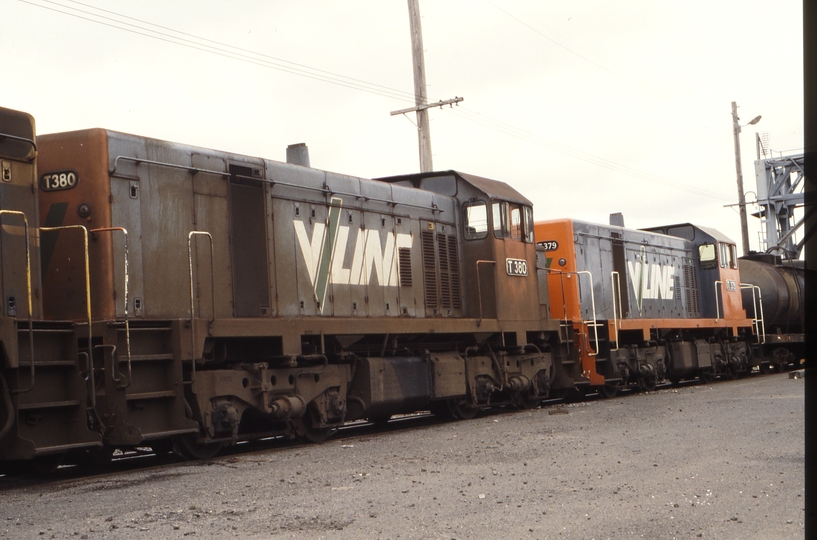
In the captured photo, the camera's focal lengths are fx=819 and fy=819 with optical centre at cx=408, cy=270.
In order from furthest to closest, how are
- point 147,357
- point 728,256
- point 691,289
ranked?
point 728,256
point 691,289
point 147,357

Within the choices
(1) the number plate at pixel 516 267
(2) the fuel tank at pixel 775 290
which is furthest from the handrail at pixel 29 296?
(2) the fuel tank at pixel 775 290

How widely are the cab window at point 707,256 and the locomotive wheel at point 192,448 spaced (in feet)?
53.8

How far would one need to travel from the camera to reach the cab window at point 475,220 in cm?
1326

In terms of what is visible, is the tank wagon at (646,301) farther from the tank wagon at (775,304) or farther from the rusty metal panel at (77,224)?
the rusty metal panel at (77,224)

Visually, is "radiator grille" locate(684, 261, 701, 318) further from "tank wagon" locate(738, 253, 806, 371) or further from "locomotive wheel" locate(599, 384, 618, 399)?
"locomotive wheel" locate(599, 384, 618, 399)

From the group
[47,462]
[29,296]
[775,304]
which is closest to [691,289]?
[775,304]

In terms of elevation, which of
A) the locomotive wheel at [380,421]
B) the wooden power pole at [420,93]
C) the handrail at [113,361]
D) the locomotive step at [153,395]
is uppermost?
the wooden power pole at [420,93]

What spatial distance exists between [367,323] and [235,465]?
3467mm

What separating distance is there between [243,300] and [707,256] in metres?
15.7

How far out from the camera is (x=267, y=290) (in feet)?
32.2

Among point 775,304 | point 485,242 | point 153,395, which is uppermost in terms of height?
point 485,242

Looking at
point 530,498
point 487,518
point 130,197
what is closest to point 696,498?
point 530,498

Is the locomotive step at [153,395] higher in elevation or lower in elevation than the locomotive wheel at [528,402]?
higher

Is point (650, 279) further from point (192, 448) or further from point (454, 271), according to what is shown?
point (192, 448)
